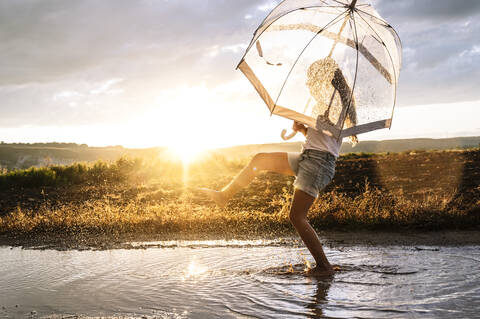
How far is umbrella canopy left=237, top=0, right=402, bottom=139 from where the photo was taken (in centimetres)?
477

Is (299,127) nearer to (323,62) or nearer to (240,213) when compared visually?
(323,62)

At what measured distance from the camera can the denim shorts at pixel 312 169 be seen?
477 centimetres

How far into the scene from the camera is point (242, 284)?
4.83m

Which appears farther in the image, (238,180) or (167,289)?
(238,180)

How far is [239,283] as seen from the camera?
4867mm

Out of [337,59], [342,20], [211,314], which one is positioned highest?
[342,20]

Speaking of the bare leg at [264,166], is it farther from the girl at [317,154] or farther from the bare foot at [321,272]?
the bare foot at [321,272]

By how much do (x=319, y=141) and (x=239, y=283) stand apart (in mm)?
1721

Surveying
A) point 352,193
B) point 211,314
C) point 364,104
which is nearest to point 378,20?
point 364,104

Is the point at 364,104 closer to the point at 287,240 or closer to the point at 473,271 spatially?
the point at 473,271

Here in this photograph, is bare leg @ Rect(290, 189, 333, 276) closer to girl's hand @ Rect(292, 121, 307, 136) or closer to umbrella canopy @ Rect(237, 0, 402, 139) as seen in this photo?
girl's hand @ Rect(292, 121, 307, 136)

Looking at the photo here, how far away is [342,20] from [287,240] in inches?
142

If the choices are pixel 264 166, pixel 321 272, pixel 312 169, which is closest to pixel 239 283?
pixel 321 272

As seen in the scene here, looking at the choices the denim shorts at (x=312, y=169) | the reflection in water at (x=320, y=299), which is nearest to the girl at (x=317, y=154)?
the denim shorts at (x=312, y=169)
